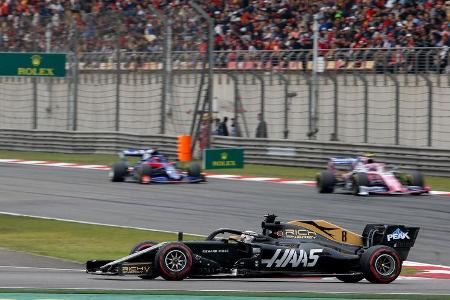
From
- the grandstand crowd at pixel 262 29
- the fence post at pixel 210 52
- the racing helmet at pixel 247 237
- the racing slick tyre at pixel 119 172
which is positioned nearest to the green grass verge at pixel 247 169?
the fence post at pixel 210 52

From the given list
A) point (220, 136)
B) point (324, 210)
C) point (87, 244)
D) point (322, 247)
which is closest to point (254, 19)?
point (220, 136)

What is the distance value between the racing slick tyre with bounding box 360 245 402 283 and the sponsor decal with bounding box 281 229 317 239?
64 centimetres

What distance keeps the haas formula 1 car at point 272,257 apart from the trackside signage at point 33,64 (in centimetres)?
2315

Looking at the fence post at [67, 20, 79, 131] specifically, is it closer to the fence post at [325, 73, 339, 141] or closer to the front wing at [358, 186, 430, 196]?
the fence post at [325, 73, 339, 141]

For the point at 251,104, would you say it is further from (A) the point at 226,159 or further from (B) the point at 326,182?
(B) the point at 326,182

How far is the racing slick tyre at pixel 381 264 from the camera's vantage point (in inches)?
470

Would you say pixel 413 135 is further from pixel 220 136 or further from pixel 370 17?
pixel 220 136

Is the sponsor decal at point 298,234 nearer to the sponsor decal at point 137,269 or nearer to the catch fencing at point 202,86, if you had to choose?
the sponsor decal at point 137,269

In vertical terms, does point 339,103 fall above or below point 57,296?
above

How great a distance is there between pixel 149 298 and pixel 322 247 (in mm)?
2489

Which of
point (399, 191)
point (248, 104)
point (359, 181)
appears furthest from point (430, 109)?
point (248, 104)

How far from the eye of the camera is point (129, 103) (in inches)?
1379

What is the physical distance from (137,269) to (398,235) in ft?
9.39

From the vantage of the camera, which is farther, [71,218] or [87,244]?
[71,218]
